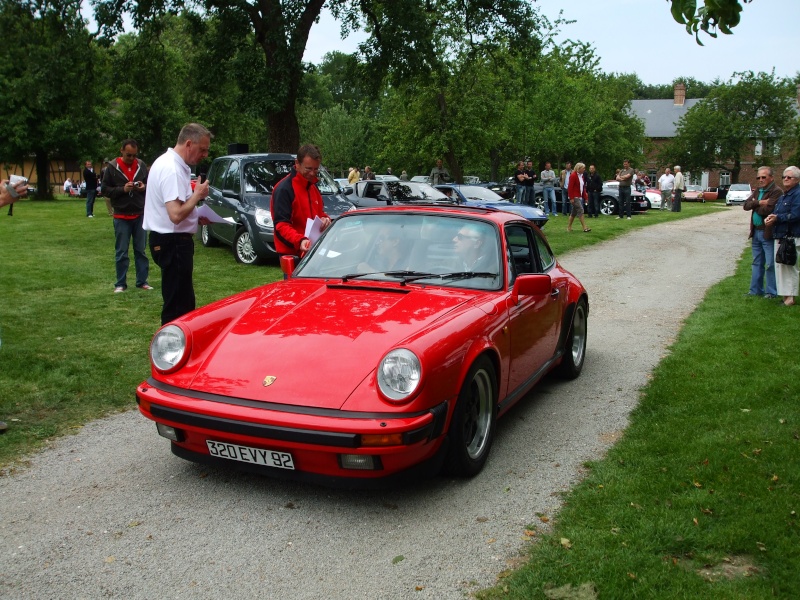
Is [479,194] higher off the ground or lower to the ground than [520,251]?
higher

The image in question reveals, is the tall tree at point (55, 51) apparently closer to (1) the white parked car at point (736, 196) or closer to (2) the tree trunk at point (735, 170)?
(1) the white parked car at point (736, 196)

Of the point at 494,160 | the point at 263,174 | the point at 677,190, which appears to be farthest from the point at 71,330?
the point at 494,160

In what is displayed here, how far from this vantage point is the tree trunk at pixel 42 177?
4281 cm

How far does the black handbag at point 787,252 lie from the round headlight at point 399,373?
743 cm

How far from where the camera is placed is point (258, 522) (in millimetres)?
3971

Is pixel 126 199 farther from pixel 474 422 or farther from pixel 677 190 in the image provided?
pixel 677 190

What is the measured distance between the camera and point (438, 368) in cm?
410

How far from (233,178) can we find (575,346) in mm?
9165

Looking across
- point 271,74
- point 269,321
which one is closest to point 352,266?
point 269,321

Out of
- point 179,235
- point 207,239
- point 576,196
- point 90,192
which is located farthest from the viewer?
point 90,192

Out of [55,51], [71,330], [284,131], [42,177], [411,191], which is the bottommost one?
[71,330]

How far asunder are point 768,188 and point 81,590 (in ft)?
32.0

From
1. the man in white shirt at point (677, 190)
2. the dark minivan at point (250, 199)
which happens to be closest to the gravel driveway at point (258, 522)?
the dark minivan at point (250, 199)

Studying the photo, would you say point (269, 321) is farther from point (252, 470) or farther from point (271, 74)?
point (271, 74)
